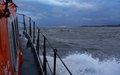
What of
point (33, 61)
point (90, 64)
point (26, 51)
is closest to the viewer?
point (33, 61)

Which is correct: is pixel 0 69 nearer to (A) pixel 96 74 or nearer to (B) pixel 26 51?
(B) pixel 26 51

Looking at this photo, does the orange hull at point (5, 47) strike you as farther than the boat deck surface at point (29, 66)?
No

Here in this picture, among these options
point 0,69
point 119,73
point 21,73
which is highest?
point 0,69

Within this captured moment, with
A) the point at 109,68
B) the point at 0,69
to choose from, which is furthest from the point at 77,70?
the point at 0,69

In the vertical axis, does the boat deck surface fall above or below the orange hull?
below

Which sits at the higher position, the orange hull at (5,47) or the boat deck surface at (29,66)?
the orange hull at (5,47)

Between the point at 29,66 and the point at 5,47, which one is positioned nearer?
the point at 5,47

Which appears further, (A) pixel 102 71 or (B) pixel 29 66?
(A) pixel 102 71

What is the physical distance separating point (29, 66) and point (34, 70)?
0.34m

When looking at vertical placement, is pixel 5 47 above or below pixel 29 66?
above

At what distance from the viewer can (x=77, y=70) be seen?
7.22m

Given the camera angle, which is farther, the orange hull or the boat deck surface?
the boat deck surface

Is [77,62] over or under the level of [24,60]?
under

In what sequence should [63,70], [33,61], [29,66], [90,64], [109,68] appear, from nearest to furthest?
[29,66], [33,61], [63,70], [109,68], [90,64]
